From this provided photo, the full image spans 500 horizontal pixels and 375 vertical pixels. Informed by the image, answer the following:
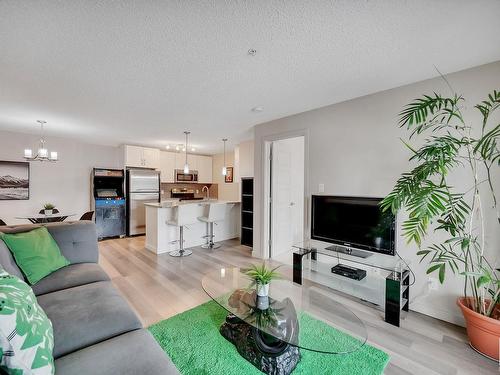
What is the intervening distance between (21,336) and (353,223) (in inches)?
110

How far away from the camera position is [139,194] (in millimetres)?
5754

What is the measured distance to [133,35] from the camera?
1.69 metres

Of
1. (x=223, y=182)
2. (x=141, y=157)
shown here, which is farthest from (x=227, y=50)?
(x=223, y=182)

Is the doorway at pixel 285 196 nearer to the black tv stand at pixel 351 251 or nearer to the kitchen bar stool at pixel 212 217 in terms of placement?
the black tv stand at pixel 351 251

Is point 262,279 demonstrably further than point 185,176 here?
No

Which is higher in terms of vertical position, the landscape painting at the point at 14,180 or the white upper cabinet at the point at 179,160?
the white upper cabinet at the point at 179,160

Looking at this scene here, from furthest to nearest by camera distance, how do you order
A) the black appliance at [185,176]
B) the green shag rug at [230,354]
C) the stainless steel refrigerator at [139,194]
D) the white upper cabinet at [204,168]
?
the white upper cabinet at [204,168], the black appliance at [185,176], the stainless steel refrigerator at [139,194], the green shag rug at [230,354]

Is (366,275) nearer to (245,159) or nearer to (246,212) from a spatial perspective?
(246,212)

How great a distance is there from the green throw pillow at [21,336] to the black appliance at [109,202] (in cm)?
484

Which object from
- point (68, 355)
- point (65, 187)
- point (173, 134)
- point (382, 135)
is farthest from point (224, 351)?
point (65, 187)

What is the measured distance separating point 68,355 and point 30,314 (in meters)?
0.34

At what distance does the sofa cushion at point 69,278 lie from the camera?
1.88 metres

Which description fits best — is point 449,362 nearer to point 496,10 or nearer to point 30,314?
point 496,10

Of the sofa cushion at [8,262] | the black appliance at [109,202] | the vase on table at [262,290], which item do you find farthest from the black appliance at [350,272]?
the black appliance at [109,202]
